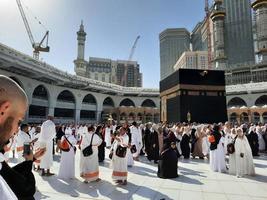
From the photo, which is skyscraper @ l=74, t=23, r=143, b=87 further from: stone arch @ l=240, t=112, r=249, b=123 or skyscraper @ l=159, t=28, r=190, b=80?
stone arch @ l=240, t=112, r=249, b=123

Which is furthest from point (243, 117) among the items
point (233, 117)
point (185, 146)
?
point (185, 146)

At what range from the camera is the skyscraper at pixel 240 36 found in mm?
94188

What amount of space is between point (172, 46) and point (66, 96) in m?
112

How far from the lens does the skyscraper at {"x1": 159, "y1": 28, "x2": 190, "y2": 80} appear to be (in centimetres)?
13712

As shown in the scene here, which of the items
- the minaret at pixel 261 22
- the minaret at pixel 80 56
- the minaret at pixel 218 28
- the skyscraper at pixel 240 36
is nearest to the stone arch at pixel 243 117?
the minaret at pixel 261 22

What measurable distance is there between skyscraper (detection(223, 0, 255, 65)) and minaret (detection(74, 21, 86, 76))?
60374 mm

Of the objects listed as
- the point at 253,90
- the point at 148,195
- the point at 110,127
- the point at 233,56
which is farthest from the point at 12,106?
the point at 233,56

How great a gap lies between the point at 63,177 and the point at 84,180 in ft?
2.30

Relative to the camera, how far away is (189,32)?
461ft

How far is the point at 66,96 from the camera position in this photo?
3922cm

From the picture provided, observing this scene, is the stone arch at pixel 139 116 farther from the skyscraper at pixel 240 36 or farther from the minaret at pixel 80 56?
the skyscraper at pixel 240 36

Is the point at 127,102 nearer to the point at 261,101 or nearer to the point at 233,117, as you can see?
the point at 233,117

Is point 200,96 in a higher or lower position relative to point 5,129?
higher

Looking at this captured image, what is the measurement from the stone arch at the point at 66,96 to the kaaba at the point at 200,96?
24.1 metres
